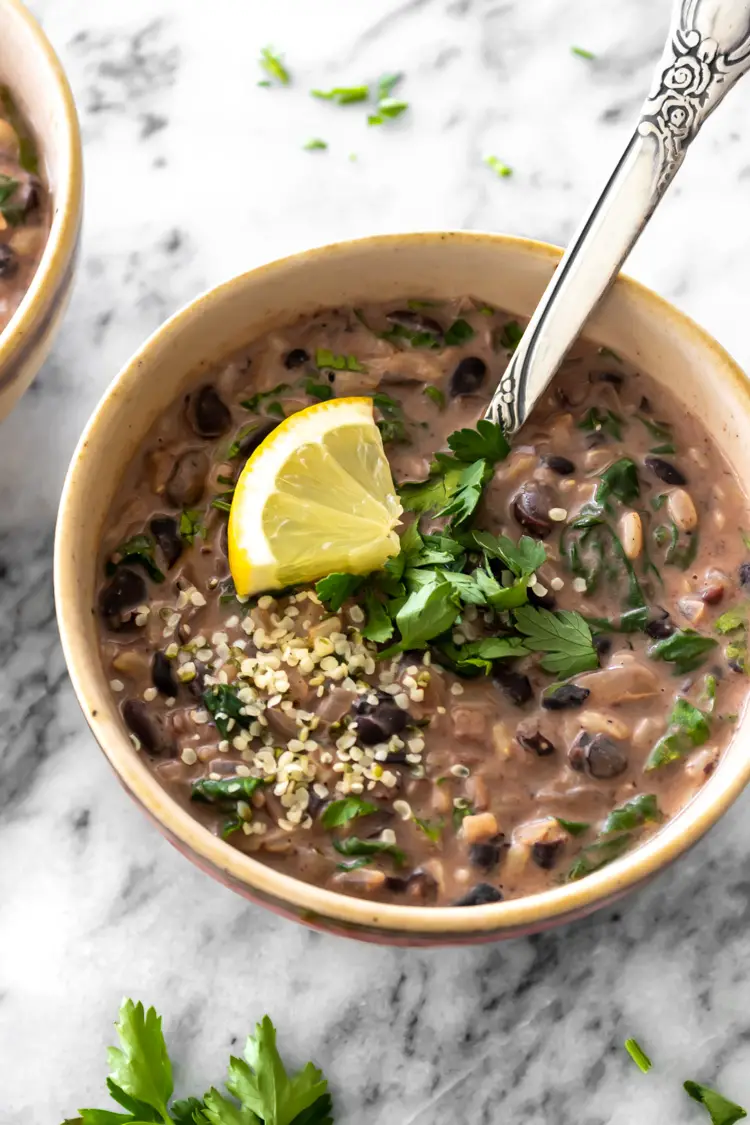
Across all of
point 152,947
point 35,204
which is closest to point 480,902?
point 152,947

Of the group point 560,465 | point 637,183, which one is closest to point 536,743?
point 560,465

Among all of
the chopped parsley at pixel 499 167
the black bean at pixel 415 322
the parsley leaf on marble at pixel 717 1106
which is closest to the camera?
the parsley leaf on marble at pixel 717 1106

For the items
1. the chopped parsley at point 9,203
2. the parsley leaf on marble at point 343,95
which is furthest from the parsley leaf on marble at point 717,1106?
the parsley leaf on marble at point 343,95

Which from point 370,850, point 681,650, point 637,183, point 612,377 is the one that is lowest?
point 370,850

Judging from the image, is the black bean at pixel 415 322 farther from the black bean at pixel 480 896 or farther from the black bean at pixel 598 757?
the black bean at pixel 480 896

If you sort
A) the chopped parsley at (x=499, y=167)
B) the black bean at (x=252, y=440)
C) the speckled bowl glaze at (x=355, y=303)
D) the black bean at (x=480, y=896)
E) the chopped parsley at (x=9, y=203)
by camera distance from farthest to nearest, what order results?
the chopped parsley at (x=499, y=167), the chopped parsley at (x=9, y=203), the black bean at (x=252, y=440), the black bean at (x=480, y=896), the speckled bowl glaze at (x=355, y=303)

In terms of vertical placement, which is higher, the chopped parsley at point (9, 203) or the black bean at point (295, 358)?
the chopped parsley at point (9, 203)

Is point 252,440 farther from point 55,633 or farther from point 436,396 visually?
point 55,633
